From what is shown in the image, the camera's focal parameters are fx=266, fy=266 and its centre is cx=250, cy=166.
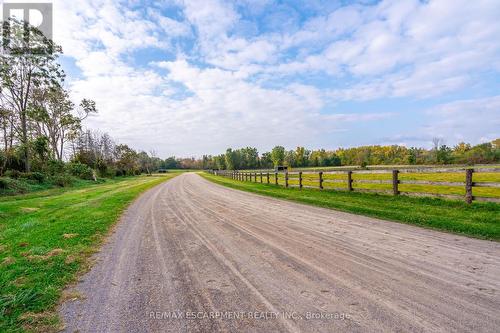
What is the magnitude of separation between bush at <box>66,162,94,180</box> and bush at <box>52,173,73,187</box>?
170 inches

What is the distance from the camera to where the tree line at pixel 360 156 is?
239ft

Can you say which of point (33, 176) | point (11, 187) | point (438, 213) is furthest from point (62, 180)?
point (438, 213)

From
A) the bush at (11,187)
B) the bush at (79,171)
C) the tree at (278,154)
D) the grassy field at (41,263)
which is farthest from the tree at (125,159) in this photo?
the grassy field at (41,263)

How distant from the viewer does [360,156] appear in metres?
112

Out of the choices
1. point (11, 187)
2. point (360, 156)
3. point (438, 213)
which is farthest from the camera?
point (360, 156)

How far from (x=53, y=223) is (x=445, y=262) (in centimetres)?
1065

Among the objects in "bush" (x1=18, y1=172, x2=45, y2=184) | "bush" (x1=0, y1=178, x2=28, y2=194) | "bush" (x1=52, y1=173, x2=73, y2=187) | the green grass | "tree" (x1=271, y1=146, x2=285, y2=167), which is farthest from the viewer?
"tree" (x1=271, y1=146, x2=285, y2=167)

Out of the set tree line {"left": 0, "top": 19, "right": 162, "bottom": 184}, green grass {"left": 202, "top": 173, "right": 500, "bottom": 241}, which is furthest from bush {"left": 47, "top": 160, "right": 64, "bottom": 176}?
green grass {"left": 202, "top": 173, "right": 500, "bottom": 241}

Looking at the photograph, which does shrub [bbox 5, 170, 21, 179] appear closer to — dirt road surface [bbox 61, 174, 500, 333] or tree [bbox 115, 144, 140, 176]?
dirt road surface [bbox 61, 174, 500, 333]

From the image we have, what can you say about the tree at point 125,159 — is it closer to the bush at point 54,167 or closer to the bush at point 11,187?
the bush at point 54,167

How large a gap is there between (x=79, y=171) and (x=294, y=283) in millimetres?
40477

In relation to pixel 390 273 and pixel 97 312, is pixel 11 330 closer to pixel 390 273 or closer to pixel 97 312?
pixel 97 312

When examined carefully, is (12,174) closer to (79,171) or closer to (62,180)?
(62,180)

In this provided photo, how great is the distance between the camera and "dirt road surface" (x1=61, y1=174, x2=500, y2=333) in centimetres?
Result: 280
